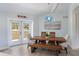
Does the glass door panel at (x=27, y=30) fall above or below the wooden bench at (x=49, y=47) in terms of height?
above

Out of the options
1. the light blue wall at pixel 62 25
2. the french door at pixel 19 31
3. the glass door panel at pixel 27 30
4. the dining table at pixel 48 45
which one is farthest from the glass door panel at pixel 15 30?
the light blue wall at pixel 62 25

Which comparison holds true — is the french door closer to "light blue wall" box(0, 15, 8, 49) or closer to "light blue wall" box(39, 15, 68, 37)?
"light blue wall" box(0, 15, 8, 49)

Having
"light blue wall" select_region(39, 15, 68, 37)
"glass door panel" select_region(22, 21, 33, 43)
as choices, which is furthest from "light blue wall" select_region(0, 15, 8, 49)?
"light blue wall" select_region(39, 15, 68, 37)

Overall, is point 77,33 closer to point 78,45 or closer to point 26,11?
point 78,45

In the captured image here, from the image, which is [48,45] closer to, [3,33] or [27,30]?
[27,30]

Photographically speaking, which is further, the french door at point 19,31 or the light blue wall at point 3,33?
the french door at point 19,31

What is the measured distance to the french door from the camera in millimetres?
5441

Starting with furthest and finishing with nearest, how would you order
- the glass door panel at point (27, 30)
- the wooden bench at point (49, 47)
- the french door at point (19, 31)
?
1. the french door at point (19, 31)
2. the glass door panel at point (27, 30)
3. the wooden bench at point (49, 47)

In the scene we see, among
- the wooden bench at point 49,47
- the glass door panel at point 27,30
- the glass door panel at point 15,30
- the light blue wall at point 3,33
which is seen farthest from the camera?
the glass door panel at point 15,30

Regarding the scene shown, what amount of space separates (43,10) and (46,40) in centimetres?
137

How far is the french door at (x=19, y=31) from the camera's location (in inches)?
214

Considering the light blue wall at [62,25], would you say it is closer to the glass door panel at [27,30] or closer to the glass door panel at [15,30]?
the glass door panel at [27,30]

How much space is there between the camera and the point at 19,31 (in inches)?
220

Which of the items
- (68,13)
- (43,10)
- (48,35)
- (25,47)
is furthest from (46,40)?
(68,13)
